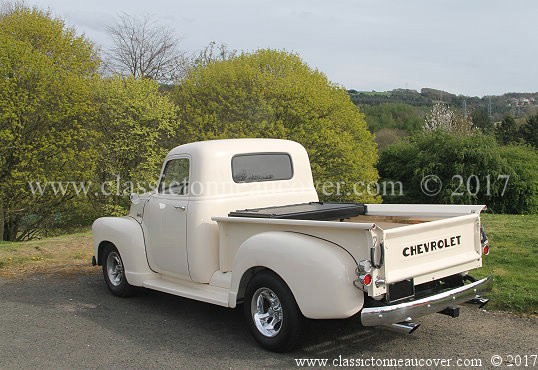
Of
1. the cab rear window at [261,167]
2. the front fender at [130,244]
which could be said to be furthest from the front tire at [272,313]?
the front fender at [130,244]

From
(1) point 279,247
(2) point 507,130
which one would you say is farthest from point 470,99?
(1) point 279,247

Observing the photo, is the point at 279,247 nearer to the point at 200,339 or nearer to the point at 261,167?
the point at 200,339

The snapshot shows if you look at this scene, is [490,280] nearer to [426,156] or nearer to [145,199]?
[145,199]

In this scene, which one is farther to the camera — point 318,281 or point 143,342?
point 143,342

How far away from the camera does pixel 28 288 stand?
7.80 metres

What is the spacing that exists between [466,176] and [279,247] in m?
23.2

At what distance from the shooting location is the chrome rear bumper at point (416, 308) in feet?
13.8

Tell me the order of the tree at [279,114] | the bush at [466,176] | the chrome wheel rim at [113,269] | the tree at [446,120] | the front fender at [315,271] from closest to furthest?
the front fender at [315,271] < the chrome wheel rim at [113,269] < the tree at [279,114] < the bush at [466,176] < the tree at [446,120]

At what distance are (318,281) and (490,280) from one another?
1792 millimetres

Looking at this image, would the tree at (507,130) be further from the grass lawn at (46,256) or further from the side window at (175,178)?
the side window at (175,178)

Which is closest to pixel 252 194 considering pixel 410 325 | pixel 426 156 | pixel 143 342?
pixel 143 342

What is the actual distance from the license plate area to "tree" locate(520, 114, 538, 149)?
4931cm

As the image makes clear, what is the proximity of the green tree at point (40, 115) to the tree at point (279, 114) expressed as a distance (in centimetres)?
329

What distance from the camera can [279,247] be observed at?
4723 mm
